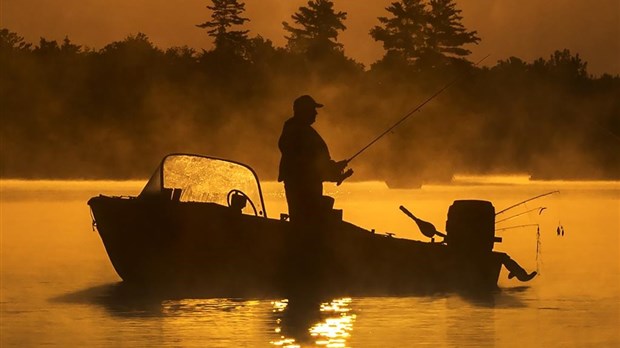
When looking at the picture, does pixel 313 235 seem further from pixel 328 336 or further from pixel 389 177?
pixel 389 177

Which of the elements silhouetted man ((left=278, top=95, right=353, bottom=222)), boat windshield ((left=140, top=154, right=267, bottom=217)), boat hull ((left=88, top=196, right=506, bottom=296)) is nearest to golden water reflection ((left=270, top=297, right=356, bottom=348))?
boat hull ((left=88, top=196, right=506, bottom=296))

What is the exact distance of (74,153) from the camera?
98.9 metres

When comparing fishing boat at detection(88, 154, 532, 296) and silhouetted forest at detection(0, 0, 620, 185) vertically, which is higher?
silhouetted forest at detection(0, 0, 620, 185)

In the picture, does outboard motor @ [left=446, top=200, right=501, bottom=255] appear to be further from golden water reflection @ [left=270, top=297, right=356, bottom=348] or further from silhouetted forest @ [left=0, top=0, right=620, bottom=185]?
silhouetted forest @ [left=0, top=0, right=620, bottom=185]

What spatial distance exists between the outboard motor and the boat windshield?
2713 millimetres

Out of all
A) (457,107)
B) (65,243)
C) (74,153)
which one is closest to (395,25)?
(457,107)

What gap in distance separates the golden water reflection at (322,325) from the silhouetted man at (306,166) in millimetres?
1247

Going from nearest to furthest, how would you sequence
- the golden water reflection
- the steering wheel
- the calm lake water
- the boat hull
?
the golden water reflection, the calm lake water, the boat hull, the steering wheel

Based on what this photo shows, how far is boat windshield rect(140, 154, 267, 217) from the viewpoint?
2364 centimetres

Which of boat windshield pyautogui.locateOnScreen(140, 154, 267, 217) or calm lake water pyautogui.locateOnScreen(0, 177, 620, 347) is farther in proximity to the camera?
boat windshield pyautogui.locateOnScreen(140, 154, 267, 217)

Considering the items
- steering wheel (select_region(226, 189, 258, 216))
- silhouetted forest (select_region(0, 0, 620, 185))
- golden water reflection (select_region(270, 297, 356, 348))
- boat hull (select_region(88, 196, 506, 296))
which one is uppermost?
silhouetted forest (select_region(0, 0, 620, 185))

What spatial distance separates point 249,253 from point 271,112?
8220 centimetres

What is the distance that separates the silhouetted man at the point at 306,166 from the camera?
2252 centimetres

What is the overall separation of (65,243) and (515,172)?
248 ft
